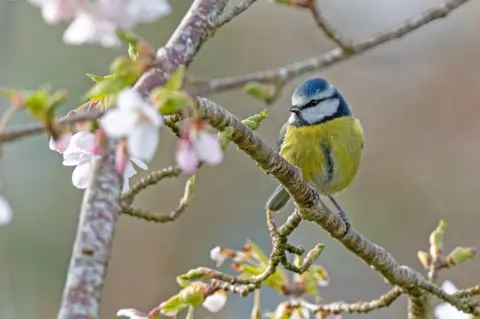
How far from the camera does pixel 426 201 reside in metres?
3.86

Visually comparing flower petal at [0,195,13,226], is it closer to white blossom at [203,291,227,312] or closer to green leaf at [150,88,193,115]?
green leaf at [150,88,193,115]

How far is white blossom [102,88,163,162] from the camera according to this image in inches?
23.5

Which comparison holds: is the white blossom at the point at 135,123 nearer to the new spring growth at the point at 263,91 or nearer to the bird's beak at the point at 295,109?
the new spring growth at the point at 263,91

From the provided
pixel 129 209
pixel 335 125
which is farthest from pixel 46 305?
pixel 129 209

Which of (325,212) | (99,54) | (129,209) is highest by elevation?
(99,54)

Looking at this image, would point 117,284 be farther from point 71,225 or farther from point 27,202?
point 27,202

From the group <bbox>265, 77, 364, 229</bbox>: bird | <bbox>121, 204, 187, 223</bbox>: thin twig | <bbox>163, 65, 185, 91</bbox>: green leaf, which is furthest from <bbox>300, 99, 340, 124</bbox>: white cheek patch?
<bbox>163, 65, 185, 91</bbox>: green leaf

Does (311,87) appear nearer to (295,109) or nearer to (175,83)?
(295,109)

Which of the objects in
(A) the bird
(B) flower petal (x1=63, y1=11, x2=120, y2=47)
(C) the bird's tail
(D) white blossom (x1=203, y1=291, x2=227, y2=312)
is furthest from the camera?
(A) the bird

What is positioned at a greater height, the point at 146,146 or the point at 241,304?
the point at 241,304

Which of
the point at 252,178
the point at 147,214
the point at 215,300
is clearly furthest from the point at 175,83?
the point at 252,178

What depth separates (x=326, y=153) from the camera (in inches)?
77.4

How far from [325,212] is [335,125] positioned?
0.78 metres

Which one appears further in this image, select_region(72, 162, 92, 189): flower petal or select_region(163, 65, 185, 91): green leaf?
select_region(72, 162, 92, 189): flower petal
